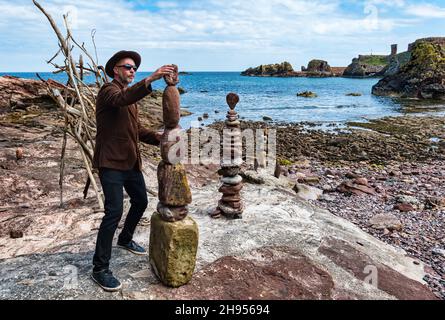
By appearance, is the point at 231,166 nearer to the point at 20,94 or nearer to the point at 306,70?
the point at 20,94

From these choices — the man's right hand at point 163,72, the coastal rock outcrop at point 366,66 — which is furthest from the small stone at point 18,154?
the coastal rock outcrop at point 366,66

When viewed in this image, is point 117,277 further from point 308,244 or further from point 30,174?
point 30,174

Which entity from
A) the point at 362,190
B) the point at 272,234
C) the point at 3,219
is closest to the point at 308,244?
the point at 272,234

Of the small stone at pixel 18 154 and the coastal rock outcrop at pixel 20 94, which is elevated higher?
the coastal rock outcrop at pixel 20 94

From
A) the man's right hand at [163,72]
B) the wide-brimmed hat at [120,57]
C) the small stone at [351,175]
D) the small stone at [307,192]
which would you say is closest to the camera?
the man's right hand at [163,72]

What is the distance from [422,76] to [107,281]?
6322cm

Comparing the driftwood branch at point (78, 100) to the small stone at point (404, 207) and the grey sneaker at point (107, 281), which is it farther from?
the small stone at point (404, 207)

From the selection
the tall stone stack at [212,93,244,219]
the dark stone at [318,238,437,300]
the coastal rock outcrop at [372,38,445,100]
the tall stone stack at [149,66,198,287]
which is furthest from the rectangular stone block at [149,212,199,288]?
the coastal rock outcrop at [372,38,445,100]

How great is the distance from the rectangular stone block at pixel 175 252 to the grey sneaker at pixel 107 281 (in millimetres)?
556

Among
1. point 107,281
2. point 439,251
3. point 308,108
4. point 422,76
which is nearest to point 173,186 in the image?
point 107,281

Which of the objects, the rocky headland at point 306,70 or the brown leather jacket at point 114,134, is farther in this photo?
the rocky headland at point 306,70

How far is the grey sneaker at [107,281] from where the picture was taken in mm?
4609

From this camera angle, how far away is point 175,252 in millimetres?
4777
